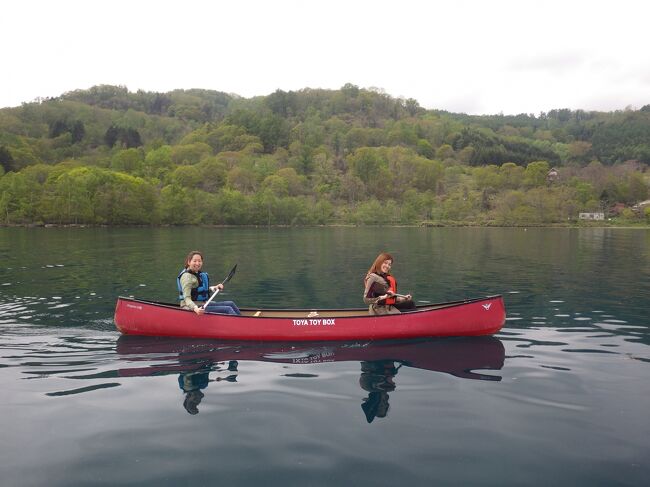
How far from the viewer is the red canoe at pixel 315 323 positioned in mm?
13859

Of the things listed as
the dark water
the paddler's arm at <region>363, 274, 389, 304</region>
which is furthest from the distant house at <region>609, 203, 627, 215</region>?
the paddler's arm at <region>363, 274, 389, 304</region>

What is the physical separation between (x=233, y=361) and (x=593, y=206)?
495 feet

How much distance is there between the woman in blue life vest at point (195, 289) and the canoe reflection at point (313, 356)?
0.99 meters

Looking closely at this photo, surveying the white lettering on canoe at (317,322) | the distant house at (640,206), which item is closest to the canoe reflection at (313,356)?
the white lettering on canoe at (317,322)

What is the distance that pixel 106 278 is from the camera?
1070 inches

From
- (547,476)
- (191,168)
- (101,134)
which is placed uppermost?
(101,134)

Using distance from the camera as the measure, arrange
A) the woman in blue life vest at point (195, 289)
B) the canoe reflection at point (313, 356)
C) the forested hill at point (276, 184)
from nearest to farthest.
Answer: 1. the canoe reflection at point (313, 356)
2. the woman in blue life vest at point (195, 289)
3. the forested hill at point (276, 184)

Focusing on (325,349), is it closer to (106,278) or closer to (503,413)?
(503,413)

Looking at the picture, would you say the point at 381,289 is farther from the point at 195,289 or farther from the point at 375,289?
the point at 195,289

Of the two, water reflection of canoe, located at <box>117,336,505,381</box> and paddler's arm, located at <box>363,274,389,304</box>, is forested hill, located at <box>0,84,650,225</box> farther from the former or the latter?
paddler's arm, located at <box>363,274,389,304</box>

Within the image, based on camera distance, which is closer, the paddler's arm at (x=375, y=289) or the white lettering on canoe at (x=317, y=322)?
the white lettering on canoe at (x=317, y=322)

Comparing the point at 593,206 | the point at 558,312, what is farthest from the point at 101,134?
the point at 558,312

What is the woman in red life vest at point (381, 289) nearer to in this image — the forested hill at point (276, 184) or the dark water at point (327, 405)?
the dark water at point (327, 405)

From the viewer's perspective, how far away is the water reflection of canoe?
40.5 ft
